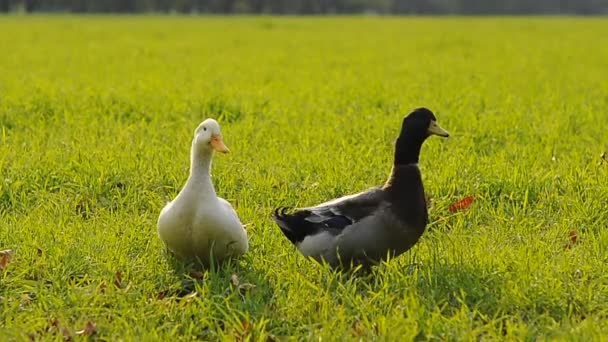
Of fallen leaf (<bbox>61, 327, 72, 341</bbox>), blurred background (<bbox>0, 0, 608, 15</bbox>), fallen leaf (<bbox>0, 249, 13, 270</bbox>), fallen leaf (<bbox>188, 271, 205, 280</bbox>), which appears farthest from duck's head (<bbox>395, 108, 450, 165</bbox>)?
blurred background (<bbox>0, 0, 608, 15</bbox>)

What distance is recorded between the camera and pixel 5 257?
4.53m

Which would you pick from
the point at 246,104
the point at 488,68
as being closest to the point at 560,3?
the point at 488,68

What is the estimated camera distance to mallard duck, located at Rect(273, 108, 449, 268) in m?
4.30

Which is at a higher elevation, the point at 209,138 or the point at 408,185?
the point at 209,138

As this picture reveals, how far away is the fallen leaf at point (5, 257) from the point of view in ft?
14.6

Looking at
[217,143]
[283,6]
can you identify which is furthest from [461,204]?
[283,6]

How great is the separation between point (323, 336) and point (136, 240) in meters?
1.69

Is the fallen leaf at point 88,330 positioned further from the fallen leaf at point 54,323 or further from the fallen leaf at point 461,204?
the fallen leaf at point 461,204

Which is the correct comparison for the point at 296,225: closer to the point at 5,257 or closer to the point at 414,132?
the point at 414,132

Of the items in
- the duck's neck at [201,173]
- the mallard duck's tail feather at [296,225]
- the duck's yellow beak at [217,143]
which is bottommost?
the mallard duck's tail feather at [296,225]

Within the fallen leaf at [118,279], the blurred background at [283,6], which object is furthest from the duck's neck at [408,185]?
the blurred background at [283,6]

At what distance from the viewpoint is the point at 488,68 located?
16859 millimetres

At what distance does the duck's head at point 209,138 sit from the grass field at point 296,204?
618mm

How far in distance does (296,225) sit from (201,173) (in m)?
0.55
